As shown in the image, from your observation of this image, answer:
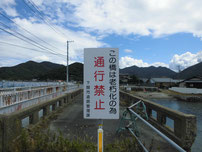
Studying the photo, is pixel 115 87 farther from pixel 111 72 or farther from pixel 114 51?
pixel 114 51

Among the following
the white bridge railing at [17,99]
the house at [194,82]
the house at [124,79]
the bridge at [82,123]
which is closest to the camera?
the bridge at [82,123]

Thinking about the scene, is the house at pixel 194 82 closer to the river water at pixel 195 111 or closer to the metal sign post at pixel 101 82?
the river water at pixel 195 111

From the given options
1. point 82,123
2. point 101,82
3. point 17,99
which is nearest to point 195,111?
point 82,123

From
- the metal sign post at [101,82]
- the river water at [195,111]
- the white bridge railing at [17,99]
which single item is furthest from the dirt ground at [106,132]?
the river water at [195,111]

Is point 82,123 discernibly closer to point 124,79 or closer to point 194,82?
point 194,82

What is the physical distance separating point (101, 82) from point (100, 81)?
1.2 inches

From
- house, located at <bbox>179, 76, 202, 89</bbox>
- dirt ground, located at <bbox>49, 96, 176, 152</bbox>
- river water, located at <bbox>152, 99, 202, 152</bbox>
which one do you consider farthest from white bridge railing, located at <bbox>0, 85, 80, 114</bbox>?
house, located at <bbox>179, 76, 202, 89</bbox>

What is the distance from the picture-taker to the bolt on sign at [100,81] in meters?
3.08

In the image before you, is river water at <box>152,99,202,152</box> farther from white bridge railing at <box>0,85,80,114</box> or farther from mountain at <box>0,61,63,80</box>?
mountain at <box>0,61,63,80</box>

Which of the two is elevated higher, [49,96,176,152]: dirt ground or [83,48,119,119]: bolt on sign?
[83,48,119,119]: bolt on sign

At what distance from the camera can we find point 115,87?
313 centimetres

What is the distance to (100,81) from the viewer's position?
316 cm

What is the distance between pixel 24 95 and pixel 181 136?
7956mm

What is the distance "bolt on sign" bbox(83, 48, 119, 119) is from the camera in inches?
121
